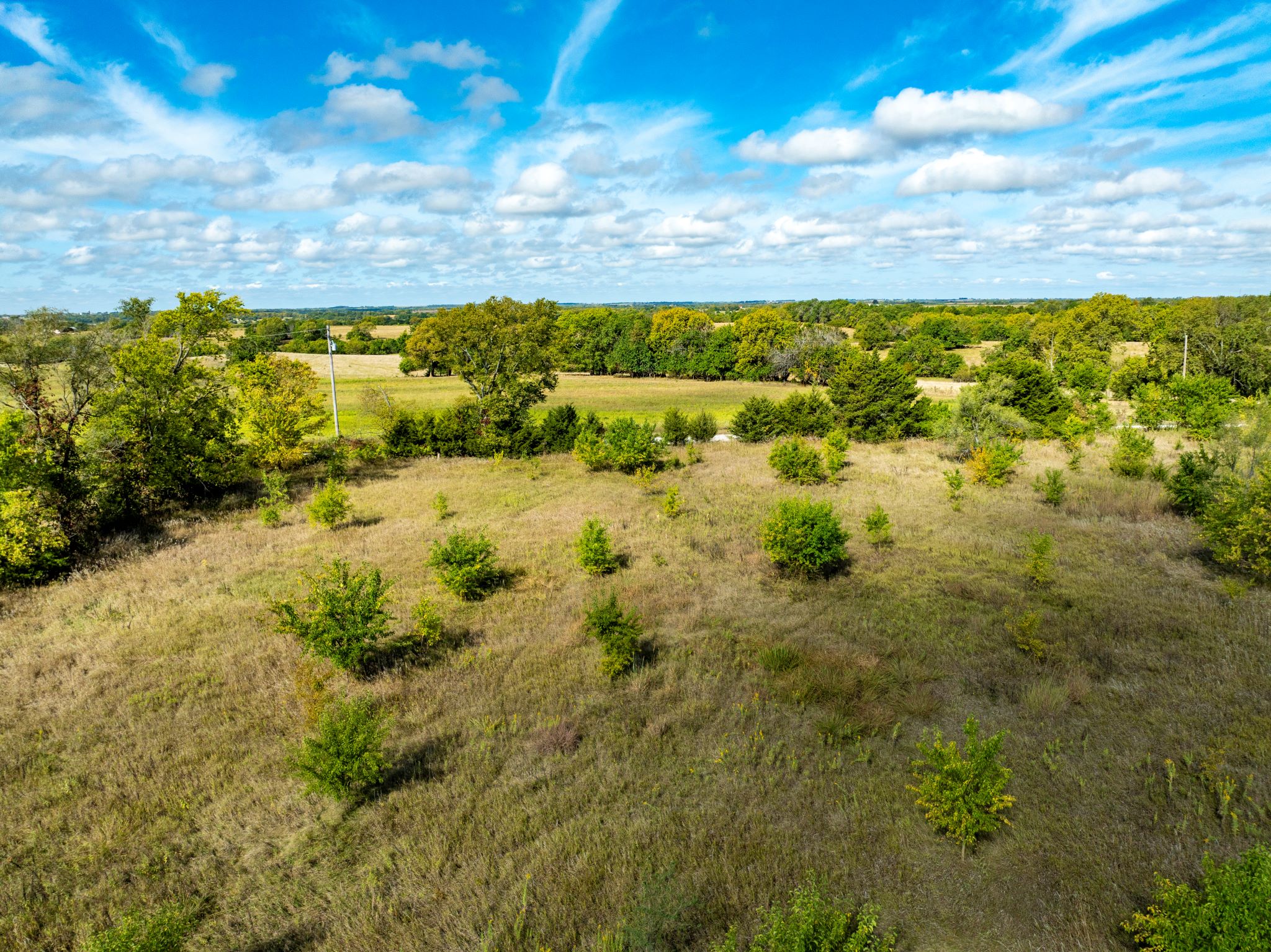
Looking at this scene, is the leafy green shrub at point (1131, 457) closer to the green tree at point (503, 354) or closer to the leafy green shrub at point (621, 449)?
the leafy green shrub at point (621, 449)

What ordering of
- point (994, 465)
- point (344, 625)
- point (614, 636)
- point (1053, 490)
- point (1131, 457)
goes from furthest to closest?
point (1131, 457), point (994, 465), point (1053, 490), point (614, 636), point (344, 625)

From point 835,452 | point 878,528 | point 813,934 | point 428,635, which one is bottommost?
point 428,635

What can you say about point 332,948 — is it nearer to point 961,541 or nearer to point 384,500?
point 961,541

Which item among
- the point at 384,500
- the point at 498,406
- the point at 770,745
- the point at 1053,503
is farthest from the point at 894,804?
the point at 498,406

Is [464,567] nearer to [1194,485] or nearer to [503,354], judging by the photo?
[1194,485]

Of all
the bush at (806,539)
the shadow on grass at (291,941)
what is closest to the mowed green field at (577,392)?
the bush at (806,539)

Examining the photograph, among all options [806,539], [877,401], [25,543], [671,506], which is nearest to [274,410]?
[25,543]

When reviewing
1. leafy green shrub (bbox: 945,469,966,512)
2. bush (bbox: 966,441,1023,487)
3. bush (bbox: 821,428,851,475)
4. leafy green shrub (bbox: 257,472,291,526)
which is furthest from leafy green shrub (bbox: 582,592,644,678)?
bush (bbox: 966,441,1023,487)
